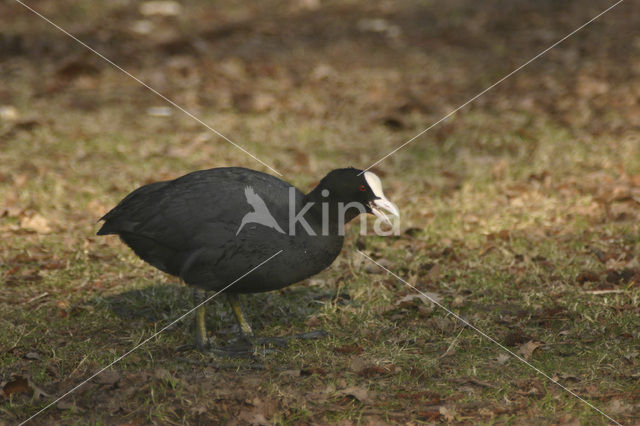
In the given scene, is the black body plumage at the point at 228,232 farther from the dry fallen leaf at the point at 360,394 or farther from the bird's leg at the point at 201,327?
the dry fallen leaf at the point at 360,394

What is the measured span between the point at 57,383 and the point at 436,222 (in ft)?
11.8

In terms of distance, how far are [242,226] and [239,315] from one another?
73 cm

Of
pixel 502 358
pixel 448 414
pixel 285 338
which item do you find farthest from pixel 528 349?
pixel 285 338

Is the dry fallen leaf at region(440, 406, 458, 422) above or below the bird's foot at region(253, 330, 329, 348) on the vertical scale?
above

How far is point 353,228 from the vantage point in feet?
21.8

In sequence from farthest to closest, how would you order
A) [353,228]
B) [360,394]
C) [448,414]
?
[353,228], [360,394], [448,414]

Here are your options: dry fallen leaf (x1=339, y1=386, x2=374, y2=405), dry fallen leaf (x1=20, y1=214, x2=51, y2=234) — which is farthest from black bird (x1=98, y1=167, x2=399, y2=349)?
dry fallen leaf (x1=20, y1=214, x2=51, y2=234)

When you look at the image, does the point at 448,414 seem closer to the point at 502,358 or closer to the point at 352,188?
the point at 502,358

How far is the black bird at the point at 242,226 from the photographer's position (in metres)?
4.41

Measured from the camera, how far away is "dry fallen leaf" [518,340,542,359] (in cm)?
458

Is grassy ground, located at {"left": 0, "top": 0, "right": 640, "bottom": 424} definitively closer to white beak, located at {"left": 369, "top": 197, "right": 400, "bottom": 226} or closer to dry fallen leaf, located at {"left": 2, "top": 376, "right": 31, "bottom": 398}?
dry fallen leaf, located at {"left": 2, "top": 376, "right": 31, "bottom": 398}

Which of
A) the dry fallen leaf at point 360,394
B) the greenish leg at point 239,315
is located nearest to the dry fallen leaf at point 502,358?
the dry fallen leaf at point 360,394

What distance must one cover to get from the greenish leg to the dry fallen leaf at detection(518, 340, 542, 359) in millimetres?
1615

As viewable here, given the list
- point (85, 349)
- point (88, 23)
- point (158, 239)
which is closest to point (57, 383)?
point (85, 349)
